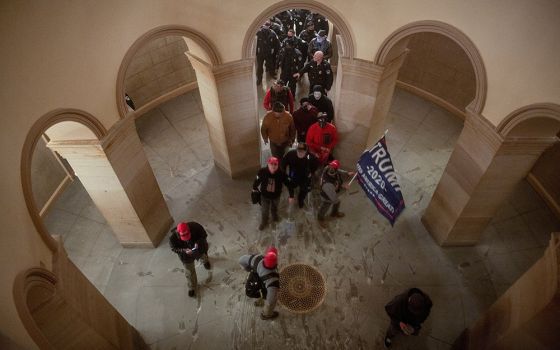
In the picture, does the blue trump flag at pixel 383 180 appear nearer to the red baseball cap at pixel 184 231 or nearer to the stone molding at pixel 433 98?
the red baseball cap at pixel 184 231

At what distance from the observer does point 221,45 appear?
6.87 meters

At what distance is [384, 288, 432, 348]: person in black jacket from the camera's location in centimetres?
518

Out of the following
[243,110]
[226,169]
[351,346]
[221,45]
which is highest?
[221,45]

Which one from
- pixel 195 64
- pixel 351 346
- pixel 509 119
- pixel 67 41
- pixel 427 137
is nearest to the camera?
pixel 67 41

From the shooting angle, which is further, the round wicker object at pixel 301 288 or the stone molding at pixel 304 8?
the round wicker object at pixel 301 288

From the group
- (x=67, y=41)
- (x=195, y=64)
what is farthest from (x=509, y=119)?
(x=67, y=41)

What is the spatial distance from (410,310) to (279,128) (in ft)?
15.2

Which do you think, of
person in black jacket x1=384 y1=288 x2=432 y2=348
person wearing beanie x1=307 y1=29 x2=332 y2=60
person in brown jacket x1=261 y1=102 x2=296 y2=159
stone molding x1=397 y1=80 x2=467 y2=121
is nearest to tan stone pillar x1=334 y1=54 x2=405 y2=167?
person in brown jacket x1=261 y1=102 x2=296 y2=159

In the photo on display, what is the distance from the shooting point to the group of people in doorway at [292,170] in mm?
5629

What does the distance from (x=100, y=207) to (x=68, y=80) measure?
2.91 metres

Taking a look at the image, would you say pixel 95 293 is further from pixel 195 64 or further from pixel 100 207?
pixel 195 64

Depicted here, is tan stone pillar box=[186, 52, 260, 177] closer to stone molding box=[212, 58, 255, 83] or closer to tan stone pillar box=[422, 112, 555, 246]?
stone molding box=[212, 58, 255, 83]

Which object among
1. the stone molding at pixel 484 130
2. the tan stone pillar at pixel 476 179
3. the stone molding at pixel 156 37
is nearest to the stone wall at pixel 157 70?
the stone molding at pixel 156 37

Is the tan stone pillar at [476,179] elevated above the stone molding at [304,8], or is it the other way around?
the stone molding at [304,8]
